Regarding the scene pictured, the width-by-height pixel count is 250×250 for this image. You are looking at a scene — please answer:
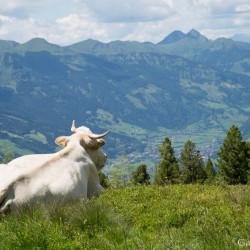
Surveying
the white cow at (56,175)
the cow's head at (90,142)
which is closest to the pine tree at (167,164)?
the cow's head at (90,142)

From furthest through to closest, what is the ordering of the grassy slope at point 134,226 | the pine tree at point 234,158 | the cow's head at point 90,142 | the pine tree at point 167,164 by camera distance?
the pine tree at point 167,164
the pine tree at point 234,158
the cow's head at point 90,142
the grassy slope at point 134,226

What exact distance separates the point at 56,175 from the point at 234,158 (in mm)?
57067

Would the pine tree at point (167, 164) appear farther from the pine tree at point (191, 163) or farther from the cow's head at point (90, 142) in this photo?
the cow's head at point (90, 142)

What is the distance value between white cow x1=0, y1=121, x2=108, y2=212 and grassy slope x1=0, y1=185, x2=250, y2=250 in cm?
77

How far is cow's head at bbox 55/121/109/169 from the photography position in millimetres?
13500

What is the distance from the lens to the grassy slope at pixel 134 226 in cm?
678

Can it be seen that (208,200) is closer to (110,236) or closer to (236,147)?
(110,236)

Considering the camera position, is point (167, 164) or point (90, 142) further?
point (167, 164)

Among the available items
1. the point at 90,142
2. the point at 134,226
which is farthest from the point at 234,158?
the point at 134,226

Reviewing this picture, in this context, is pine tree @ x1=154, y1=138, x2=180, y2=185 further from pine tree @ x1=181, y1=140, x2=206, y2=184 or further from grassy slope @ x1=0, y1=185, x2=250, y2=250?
grassy slope @ x1=0, y1=185, x2=250, y2=250

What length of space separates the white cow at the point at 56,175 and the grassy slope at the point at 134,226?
2.52 ft

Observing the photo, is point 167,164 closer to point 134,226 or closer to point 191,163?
point 191,163

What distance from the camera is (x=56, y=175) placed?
36.8ft

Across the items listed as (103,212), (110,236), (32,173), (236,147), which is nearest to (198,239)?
(110,236)
